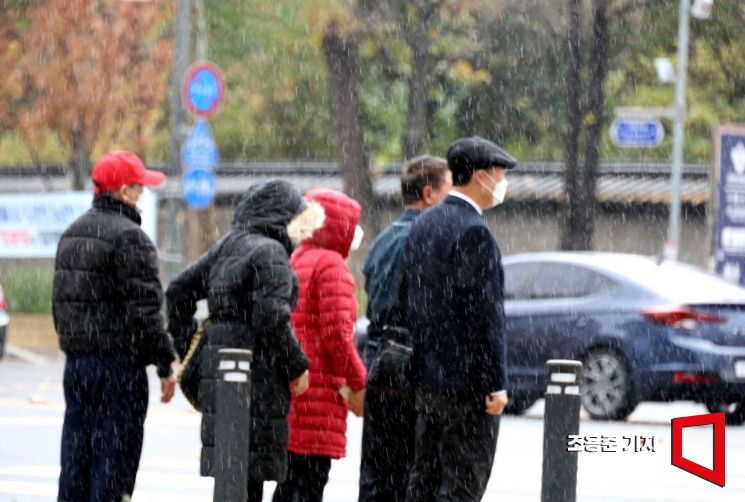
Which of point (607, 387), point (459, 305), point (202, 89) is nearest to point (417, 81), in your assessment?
point (202, 89)

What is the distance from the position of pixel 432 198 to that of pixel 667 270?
26.0 feet

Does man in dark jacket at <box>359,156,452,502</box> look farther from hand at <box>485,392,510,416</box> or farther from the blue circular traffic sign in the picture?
the blue circular traffic sign

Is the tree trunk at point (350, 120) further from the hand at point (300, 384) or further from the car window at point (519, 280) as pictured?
the hand at point (300, 384)

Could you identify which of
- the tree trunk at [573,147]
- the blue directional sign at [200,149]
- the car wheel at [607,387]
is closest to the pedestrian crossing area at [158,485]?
the car wheel at [607,387]

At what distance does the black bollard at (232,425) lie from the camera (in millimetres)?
7125

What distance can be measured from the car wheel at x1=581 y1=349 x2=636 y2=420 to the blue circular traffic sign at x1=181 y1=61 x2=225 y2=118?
871cm

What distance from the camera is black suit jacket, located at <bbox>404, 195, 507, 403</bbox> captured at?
675 cm

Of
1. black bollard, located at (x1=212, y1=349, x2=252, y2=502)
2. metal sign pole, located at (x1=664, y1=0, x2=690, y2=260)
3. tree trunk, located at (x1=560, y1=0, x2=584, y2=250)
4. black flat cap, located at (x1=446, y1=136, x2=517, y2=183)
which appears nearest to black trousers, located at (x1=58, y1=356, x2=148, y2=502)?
black bollard, located at (x1=212, y1=349, x2=252, y2=502)

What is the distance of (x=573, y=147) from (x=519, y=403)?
46.6 feet

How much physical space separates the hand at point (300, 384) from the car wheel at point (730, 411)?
28.2 ft

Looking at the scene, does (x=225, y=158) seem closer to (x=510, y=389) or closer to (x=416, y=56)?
(x=416, y=56)

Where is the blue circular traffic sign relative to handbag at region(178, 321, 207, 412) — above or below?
above

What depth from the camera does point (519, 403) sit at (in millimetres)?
15930

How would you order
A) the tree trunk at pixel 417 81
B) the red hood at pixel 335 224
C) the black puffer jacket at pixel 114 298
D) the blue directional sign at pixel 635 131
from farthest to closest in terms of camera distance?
the tree trunk at pixel 417 81 < the blue directional sign at pixel 635 131 < the black puffer jacket at pixel 114 298 < the red hood at pixel 335 224
